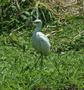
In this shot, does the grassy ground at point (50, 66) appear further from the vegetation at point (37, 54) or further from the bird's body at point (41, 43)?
the bird's body at point (41, 43)

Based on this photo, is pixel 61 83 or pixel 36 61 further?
pixel 36 61

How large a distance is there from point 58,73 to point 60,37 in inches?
83.6

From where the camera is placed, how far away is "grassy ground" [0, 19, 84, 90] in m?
6.44

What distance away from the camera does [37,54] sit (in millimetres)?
8148

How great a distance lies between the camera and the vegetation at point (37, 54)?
6.57m

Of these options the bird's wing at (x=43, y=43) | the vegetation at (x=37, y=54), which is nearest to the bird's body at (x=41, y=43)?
the bird's wing at (x=43, y=43)

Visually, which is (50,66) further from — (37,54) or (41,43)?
(37,54)

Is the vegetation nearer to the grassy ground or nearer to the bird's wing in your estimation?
the grassy ground

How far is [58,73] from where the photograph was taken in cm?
697

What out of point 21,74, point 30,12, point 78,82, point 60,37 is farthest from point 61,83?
point 30,12

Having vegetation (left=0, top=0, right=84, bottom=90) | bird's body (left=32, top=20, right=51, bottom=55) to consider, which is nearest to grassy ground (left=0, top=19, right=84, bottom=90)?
vegetation (left=0, top=0, right=84, bottom=90)

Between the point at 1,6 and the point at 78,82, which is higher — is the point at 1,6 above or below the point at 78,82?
above

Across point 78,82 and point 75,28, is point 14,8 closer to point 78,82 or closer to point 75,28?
point 75,28

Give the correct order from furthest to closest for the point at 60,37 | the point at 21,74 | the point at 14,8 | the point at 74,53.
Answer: the point at 14,8 → the point at 60,37 → the point at 74,53 → the point at 21,74
